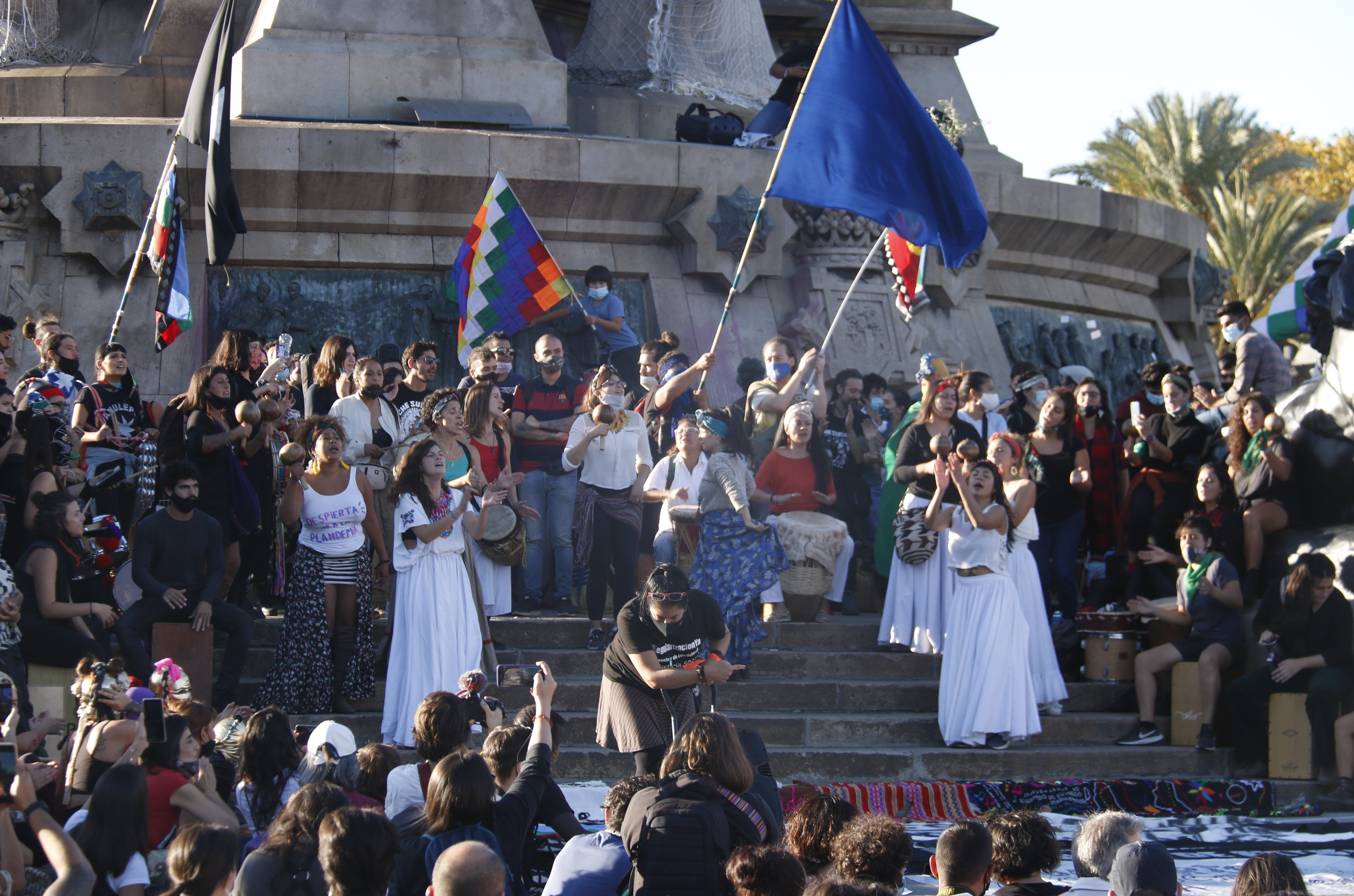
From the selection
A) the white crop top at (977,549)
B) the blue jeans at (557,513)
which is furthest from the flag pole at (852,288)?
the blue jeans at (557,513)

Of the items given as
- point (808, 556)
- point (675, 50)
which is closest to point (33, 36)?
point (675, 50)

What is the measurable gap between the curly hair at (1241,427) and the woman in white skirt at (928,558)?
1686 mm

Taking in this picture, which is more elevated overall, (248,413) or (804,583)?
(248,413)

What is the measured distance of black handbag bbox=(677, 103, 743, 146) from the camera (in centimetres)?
1338

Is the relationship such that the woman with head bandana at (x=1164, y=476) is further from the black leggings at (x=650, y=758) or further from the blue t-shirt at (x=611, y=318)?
the black leggings at (x=650, y=758)

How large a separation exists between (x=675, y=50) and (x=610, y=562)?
7590 millimetres

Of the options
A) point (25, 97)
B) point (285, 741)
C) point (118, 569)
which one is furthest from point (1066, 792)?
point (25, 97)

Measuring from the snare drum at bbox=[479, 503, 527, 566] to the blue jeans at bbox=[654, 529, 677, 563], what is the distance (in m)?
0.85

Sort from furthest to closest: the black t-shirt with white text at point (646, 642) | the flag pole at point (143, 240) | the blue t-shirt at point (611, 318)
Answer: the blue t-shirt at point (611, 318)
the flag pole at point (143, 240)
the black t-shirt with white text at point (646, 642)

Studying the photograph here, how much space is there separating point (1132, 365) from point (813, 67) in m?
7.71

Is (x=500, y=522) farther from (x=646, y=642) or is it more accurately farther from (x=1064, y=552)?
(x=1064, y=552)

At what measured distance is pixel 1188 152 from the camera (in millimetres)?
35438

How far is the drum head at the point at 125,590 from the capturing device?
28.5 feet

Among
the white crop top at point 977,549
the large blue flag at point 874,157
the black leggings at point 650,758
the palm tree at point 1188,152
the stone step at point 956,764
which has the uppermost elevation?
the palm tree at point 1188,152
